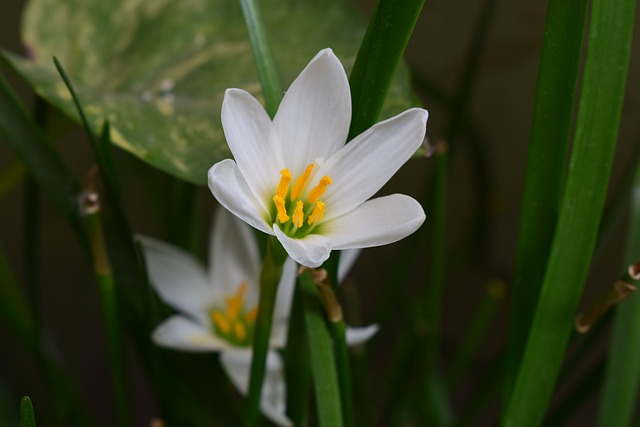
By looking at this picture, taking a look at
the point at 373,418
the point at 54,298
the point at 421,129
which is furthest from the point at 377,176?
the point at 54,298

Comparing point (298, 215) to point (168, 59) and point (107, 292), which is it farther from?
point (168, 59)

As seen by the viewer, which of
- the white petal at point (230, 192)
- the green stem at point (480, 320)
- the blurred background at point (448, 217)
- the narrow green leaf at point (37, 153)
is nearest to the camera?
the white petal at point (230, 192)

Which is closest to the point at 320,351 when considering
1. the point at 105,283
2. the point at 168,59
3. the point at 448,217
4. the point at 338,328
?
the point at 338,328

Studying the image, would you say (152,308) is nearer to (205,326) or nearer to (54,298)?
(205,326)

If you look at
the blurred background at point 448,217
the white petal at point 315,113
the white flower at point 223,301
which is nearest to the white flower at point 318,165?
the white petal at point 315,113

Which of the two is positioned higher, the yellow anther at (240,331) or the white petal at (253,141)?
the white petal at (253,141)

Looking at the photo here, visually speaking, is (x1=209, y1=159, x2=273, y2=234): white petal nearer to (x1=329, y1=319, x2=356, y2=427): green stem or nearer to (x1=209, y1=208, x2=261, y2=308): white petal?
(x1=329, y1=319, x2=356, y2=427): green stem

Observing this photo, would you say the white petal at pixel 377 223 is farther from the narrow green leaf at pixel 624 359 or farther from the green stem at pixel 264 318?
the narrow green leaf at pixel 624 359
